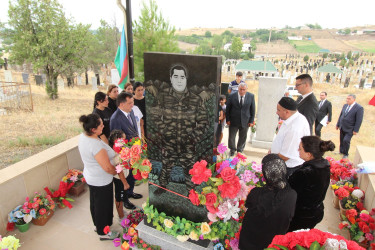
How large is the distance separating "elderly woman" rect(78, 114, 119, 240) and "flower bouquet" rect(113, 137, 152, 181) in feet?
0.41

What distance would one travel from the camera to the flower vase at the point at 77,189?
369 cm

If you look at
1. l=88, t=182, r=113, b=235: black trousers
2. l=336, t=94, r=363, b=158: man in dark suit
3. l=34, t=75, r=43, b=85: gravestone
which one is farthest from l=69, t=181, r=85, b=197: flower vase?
l=34, t=75, r=43, b=85: gravestone

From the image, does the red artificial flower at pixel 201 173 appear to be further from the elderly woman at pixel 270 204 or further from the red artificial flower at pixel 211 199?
the elderly woman at pixel 270 204

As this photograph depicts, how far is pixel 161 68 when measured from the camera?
7.55ft

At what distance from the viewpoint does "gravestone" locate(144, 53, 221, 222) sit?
7.14 ft

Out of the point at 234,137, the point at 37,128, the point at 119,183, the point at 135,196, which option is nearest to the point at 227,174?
the point at 119,183

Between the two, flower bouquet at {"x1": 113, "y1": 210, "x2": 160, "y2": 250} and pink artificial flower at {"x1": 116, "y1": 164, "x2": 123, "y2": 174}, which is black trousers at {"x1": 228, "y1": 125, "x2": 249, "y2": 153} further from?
pink artificial flower at {"x1": 116, "y1": 164, "x2": 123, "y2": 174}

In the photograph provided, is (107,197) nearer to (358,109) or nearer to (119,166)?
(119,166)

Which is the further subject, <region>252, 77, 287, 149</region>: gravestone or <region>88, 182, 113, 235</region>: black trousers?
<region>252, 77, 287, 149</region>: gravestone

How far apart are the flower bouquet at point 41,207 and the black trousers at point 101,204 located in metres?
0.78

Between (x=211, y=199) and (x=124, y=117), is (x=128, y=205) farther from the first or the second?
(x=211, y=199)

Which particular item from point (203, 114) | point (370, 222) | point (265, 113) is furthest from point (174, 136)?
point (265, 113)

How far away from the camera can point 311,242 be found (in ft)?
3.77

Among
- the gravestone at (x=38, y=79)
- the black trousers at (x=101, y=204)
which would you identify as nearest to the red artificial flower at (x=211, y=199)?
the black trousers at (x=101, y=204)
